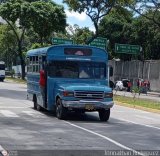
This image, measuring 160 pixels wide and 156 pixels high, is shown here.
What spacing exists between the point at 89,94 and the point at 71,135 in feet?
14.2

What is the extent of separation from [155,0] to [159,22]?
21.2 ft

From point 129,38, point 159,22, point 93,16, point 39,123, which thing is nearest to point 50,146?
point 39,123

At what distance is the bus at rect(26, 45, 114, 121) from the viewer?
18.7 meters

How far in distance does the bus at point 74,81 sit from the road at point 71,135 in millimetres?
568

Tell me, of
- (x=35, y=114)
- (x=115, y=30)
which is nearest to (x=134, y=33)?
(x=115, y=30)

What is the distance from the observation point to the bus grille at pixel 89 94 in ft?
61.1

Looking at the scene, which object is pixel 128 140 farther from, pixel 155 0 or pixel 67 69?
pixel 155 0

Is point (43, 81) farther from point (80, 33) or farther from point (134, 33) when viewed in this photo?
point (80, 33)

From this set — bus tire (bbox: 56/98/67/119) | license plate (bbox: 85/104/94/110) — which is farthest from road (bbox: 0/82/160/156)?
license plate (bbox: 85/104/94/110)

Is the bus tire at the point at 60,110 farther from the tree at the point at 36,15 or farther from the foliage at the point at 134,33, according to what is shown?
the foliage at the point at 134,33

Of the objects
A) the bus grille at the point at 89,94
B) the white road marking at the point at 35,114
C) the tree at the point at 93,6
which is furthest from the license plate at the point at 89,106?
the tree at the point at 93,6

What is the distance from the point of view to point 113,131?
16.1m

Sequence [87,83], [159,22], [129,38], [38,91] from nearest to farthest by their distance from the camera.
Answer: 1. [87,83]
2. [38,91]
3. [159,22]
4. [129,38]

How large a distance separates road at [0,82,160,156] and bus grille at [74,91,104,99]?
0.94 meters
